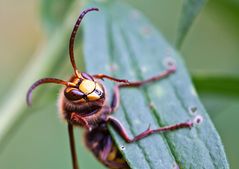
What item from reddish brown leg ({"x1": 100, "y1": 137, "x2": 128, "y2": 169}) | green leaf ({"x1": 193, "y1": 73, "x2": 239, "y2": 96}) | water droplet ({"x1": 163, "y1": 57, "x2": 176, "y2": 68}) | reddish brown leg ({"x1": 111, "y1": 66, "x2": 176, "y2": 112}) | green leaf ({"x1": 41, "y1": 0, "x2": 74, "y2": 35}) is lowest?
reddish brown leg ({"x1": 100, "y1": 137, "x2": 128, "y2": 169})

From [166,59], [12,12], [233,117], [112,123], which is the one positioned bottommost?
[233,117]

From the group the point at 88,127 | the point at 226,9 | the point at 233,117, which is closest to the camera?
the point at 88,127

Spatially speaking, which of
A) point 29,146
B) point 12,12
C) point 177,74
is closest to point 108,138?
point 177,74

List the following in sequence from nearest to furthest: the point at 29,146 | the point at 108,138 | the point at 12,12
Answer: the point at 108,138 < the point at 29,146 < the point at 12,12

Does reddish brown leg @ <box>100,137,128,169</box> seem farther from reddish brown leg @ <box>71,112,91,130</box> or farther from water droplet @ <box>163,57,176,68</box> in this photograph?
water droplet @ <box>163,57,176,68</box>

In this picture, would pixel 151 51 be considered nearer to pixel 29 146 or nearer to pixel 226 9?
pixel 226 9

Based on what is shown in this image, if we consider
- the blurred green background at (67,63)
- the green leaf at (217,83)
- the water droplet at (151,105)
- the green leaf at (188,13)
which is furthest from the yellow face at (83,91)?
the blurred green background at (67,63)

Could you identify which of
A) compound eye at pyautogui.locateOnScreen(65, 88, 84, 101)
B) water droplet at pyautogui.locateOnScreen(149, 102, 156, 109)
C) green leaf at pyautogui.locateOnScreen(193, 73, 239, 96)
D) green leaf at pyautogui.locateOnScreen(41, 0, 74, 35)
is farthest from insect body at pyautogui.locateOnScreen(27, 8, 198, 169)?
green leaf at pyautogui.locateOnScreen(41, 0, 74, 35)
